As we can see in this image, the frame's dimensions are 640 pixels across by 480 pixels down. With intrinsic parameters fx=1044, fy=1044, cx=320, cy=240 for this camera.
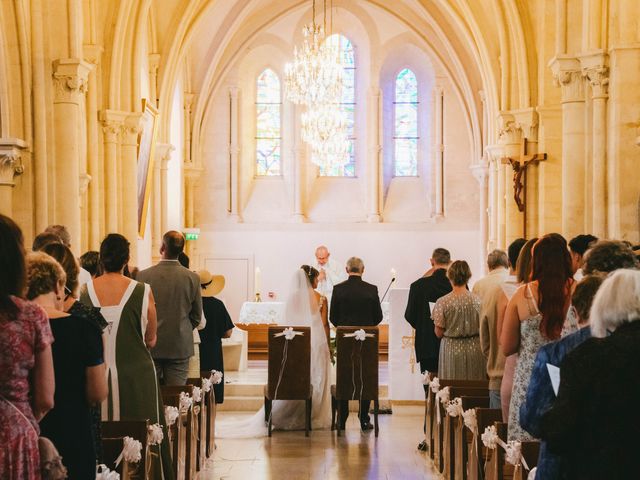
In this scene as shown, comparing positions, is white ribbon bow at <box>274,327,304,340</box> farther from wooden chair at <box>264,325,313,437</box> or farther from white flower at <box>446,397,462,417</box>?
white flower at <box>446,397,462,417</box>

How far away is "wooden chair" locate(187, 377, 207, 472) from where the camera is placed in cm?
812

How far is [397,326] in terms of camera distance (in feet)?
40.6

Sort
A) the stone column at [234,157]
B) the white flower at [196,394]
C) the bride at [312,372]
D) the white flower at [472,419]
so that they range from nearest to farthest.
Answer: the white flower at [472,419] < the white flower at [196,394] < the bride at [312,372] < the stone column at [234,157]

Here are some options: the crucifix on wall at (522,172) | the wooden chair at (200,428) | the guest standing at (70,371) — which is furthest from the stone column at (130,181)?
the guest standing at (70,371)

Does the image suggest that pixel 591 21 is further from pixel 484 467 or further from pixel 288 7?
pixel 288 7

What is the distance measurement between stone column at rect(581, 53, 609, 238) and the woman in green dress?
6164 mm

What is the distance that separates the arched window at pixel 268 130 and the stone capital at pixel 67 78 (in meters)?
12.3

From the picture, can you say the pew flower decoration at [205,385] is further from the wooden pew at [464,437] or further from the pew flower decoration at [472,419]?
the pew flower decoration at [472,419]

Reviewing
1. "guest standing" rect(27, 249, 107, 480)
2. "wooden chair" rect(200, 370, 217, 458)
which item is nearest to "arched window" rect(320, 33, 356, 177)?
"wooden chair" rect(200, 370, 217, 458)

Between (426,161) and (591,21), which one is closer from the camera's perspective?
(591,21)

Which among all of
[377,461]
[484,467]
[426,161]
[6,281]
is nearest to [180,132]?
[426,161]

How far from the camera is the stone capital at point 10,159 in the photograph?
37.5ft

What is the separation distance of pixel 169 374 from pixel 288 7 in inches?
668

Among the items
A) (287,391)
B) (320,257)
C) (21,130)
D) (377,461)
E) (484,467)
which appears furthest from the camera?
Answer: (320,257)
